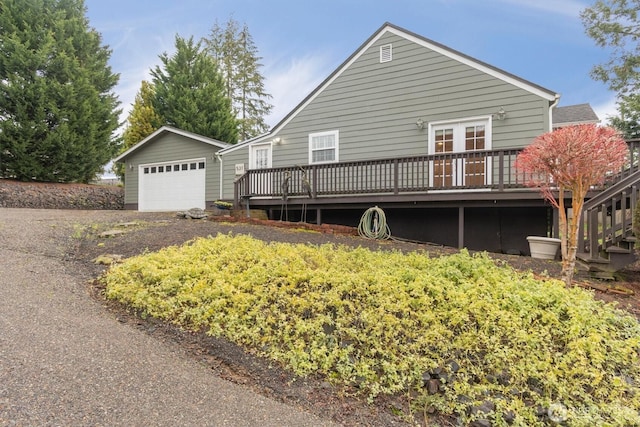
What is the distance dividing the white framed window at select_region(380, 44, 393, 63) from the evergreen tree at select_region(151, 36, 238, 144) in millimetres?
12321

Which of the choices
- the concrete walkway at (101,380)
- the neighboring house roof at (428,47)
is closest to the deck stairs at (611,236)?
the neighboring house roof at (428,47)

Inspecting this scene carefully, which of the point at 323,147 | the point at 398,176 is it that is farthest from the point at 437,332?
the point at 323,147

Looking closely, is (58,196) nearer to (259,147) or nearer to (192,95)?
(192,95)

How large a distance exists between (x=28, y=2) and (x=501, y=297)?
874 inches

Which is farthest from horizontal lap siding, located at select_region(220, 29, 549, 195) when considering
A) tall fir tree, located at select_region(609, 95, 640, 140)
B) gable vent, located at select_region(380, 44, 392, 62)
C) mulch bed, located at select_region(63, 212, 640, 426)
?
tall fir tree, located at select_region(609, 95, 640, 140)

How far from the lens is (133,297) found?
3617 millimetres

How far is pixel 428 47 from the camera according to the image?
9484 mm

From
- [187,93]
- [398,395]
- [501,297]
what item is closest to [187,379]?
[398,395]

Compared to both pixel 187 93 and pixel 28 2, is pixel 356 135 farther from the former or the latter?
pixel 28 2

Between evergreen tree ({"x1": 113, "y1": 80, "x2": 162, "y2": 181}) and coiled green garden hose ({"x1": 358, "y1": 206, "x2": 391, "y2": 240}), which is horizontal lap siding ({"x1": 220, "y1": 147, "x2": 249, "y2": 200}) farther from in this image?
evergreen tree ({"x1": 113, "y1": 80, "x2": 162, "y2": 181})

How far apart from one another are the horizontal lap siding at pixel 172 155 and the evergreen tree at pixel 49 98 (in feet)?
9.98

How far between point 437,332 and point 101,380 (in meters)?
2.35

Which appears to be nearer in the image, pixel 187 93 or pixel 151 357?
pixel 151 357

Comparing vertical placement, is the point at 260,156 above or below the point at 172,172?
above
